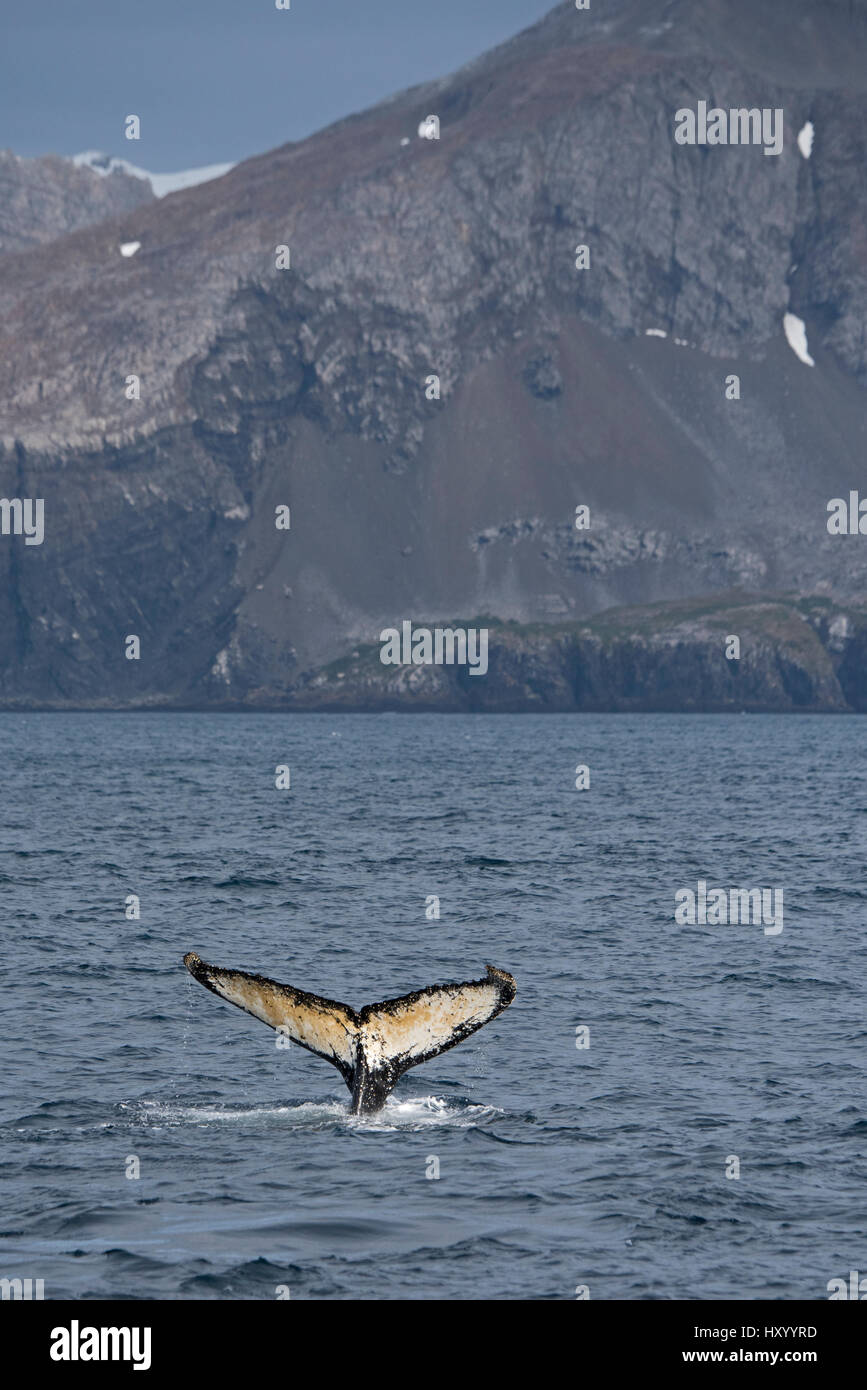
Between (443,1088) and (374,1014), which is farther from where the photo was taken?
(443,1088)

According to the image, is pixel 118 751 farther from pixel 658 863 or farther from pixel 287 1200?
pixel 287 1200

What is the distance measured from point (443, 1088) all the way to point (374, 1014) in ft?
21.6

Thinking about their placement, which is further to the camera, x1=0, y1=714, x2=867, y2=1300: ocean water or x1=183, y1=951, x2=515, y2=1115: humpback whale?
x1=183, y1=951, x2=515, y2=1115: humpback whale

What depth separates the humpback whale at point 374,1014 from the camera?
21.8 metres

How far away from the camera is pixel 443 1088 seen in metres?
28.8

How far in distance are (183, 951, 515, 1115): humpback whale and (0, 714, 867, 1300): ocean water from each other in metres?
1.88

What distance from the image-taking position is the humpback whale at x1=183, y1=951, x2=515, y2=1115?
858 inches

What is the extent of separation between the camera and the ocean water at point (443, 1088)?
2031cm

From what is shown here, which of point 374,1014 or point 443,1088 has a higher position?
point 374,1014

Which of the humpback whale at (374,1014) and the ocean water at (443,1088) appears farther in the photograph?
the humpback whale at (374,1014)

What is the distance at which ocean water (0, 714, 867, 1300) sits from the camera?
20.3 m

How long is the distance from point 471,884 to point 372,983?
20.9m

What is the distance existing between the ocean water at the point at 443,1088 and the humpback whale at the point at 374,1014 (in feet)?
6.15
